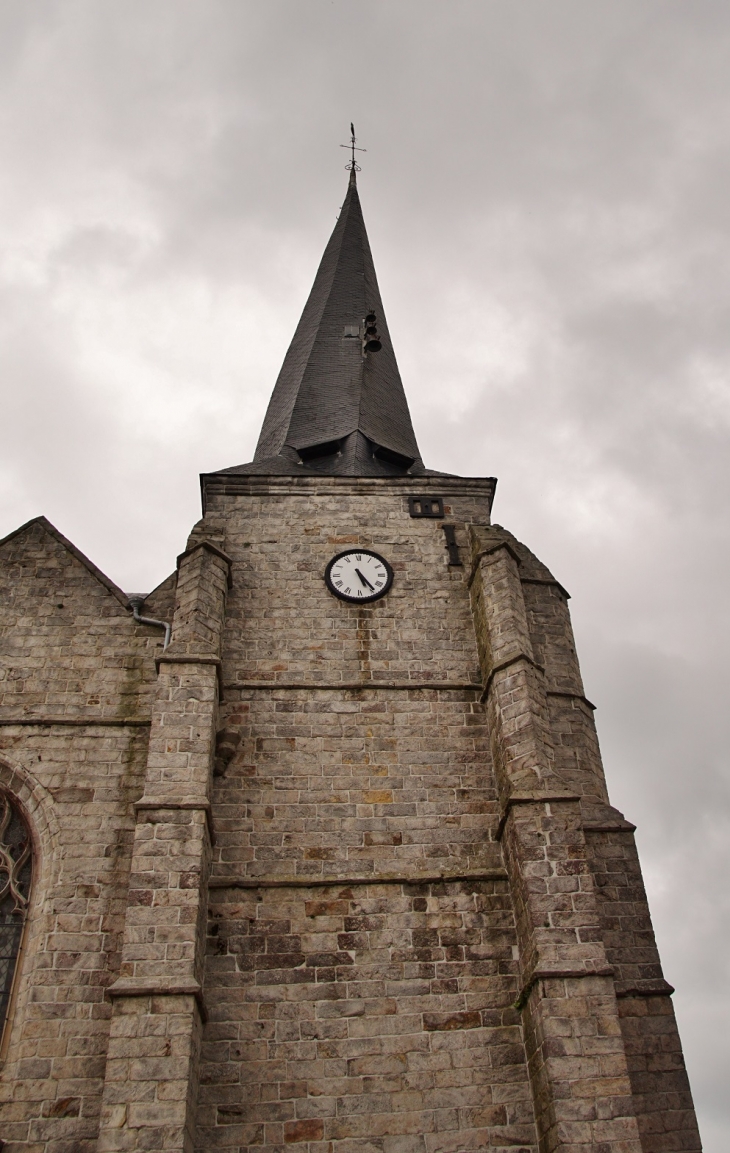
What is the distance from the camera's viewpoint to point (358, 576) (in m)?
10.2

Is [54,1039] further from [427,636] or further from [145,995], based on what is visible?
[427,636]

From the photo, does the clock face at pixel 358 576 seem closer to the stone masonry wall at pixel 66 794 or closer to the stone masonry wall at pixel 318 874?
the stone masonry wall at pixel 318 874

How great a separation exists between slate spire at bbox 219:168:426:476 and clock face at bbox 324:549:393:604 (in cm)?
189

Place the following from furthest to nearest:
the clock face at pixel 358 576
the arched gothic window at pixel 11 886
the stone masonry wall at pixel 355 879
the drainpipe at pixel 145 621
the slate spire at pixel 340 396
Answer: the slate spire at pixel 340 396 → the clock face at pixel 358 576 → the drainpipe at pixel 145 621 → the arched gothic window at pixel 11 886 → the stone masonry wall at pixel 355 879

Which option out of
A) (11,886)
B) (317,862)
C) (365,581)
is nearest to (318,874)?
(317,862)

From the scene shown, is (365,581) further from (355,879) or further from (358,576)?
(355,879)

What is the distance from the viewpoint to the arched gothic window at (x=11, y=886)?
7344 millimetres

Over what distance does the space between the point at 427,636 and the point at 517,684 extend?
1409 mm

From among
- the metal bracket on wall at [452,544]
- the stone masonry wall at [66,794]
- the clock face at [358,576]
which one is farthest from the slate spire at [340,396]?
the stone masonry wall at [66,794]

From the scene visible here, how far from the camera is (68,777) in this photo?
27.2ft

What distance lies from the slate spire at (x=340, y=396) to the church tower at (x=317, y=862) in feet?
7.23

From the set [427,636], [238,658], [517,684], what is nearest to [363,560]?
[427,636]

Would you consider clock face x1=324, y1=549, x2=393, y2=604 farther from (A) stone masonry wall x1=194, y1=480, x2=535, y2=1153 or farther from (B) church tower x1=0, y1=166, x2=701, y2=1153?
(A) stone masonry wall x1=194, y1=480, x2=535, y2=1153

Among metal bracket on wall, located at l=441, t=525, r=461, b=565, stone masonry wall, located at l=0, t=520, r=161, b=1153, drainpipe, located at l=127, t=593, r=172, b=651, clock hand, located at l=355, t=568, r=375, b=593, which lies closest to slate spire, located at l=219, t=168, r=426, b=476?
metal bracket on wall, located at l=441, t=525, r=461, b=565
